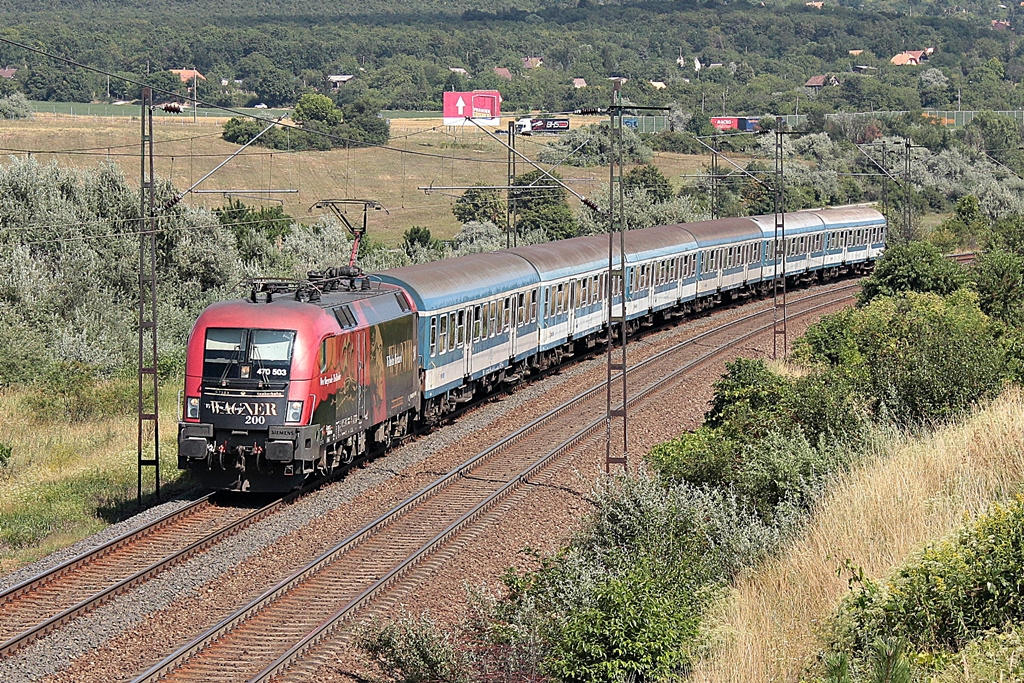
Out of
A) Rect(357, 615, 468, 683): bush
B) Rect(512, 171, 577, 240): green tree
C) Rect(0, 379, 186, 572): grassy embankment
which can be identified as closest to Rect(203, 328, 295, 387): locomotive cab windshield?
Rect(0, 379, 186, 572): grassy embankment

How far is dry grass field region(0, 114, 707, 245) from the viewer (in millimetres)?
88125

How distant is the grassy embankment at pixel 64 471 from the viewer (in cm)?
2047

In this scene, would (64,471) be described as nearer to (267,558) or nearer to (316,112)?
(267,558)

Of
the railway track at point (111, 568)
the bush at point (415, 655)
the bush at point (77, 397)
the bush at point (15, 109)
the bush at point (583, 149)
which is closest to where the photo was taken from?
the bush at point (415, 655)

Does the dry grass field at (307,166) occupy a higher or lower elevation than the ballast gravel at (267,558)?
higher

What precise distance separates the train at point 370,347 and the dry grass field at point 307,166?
133 ft

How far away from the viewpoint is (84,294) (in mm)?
45031

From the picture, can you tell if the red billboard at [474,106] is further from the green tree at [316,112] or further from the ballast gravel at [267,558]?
the ballast gravel at [267,558]

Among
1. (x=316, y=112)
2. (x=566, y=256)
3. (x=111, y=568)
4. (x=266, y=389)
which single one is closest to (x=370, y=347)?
(x=266, y=389)

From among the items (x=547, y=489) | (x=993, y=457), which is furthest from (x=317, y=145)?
(x=993, y=457)

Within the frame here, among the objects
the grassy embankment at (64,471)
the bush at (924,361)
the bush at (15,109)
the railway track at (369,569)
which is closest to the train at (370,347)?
the railway track at (369,569)

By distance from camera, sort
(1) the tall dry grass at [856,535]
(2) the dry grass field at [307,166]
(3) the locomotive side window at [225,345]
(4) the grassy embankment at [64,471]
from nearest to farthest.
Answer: (1) the tall dry grass at [856,535] < (4) the grassy embankment at [64,471] < (3) the locomotive side window at [225,345] < (2) the dry grass field at [307,166]

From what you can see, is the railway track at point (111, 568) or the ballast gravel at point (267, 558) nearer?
the ballast gravel at point (267, 558)

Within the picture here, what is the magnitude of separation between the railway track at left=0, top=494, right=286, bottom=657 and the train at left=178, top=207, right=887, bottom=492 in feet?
2.87
